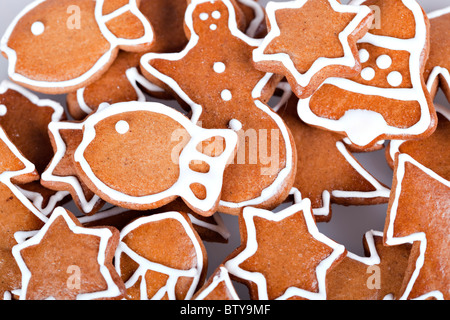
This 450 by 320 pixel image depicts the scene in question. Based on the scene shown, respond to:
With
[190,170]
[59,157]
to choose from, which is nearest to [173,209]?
[190,170]

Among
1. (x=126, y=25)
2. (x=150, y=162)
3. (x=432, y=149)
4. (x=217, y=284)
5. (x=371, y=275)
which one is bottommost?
(x=371, y=275)

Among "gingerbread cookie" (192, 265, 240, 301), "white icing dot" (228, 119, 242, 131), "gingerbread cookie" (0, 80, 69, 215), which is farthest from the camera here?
"gingerbread cookie" (0, 80, 69, 215)

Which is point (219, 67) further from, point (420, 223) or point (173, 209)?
point (420, 223)

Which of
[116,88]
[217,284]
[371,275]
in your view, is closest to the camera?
[217,284]

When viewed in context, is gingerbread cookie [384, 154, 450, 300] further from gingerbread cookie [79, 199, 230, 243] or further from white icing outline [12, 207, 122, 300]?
white icing outline [12, 207, 122, 300]

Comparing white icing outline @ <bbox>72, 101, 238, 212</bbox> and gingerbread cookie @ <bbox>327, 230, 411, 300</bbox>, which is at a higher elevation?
white icing outline @ <bbox>72, 101, 238, 212</bbox>

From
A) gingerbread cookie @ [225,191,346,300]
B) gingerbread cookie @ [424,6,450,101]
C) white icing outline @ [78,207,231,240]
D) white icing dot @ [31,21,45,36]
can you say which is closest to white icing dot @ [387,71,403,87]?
gingerbread cookie @ [424,6,450,101]

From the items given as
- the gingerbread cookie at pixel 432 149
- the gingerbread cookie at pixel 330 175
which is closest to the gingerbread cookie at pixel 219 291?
the gingerbread cookie at pixel 330 175

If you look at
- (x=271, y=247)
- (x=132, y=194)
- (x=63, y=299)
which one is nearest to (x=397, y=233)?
(x=271, y=247)
